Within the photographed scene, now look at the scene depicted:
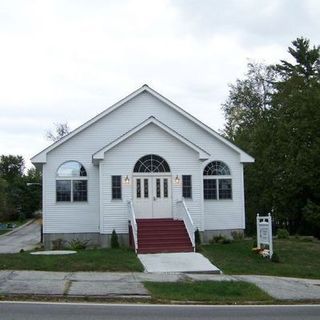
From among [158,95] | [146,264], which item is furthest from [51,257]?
[158,95]

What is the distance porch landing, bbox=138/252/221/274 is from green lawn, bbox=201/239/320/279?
423 millimetres

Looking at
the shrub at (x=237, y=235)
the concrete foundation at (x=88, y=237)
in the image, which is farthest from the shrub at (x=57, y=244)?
the shrub at (x=237, y=235)

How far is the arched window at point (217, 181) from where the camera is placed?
2967cm

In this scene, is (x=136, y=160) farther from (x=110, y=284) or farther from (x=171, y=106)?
(x=110, y=284)

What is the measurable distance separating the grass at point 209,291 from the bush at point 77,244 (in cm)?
1160

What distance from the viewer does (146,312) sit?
11367mm

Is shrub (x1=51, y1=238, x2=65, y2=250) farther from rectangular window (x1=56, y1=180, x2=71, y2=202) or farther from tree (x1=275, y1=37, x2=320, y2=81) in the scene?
tree (x1=275, y1=37, x2=320, y2=81)

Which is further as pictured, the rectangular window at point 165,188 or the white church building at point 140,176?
the rectangular window at point 165,188

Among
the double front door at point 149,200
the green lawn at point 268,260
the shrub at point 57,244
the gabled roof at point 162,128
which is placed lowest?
the green lawn at point 268,260

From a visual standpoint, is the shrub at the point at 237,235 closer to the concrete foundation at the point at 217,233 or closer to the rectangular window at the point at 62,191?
the concrete foundation at the point at 217,233

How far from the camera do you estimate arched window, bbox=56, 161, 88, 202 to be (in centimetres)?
2875

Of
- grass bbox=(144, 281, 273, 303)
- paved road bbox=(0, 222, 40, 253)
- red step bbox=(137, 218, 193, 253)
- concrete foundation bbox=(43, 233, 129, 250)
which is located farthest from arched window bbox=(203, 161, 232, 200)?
grass bbox=(144, 281, 273, 303)

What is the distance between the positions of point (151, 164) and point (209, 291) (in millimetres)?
14173

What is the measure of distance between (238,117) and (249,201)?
33.8ft
